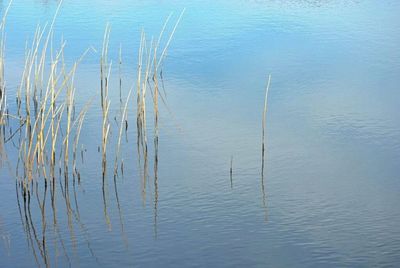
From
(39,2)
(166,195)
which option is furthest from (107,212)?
(39,2)

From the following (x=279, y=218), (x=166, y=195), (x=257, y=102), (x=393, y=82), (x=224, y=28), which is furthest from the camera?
(x=224, y=28)

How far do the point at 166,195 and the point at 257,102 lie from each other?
1683 mm

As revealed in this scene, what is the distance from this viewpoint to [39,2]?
9438mm

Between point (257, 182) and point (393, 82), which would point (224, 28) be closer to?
point (393, 82)

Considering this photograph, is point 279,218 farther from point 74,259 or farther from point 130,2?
point 130,2

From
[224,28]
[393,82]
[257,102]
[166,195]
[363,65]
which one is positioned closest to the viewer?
[166,195]

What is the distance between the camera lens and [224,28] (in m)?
7.97

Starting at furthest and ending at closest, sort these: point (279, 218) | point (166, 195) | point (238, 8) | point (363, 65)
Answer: point (238, 8) → point (363, 65) → point (166, 195) → point (279, 218)

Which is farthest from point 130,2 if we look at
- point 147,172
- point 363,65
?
point 147,172

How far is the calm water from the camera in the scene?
383 centimetres

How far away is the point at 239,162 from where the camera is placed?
4773 mm

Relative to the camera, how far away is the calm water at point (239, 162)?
3.83 meters

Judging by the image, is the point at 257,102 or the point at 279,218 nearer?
the point at 279,218

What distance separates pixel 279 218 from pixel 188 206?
485mm
